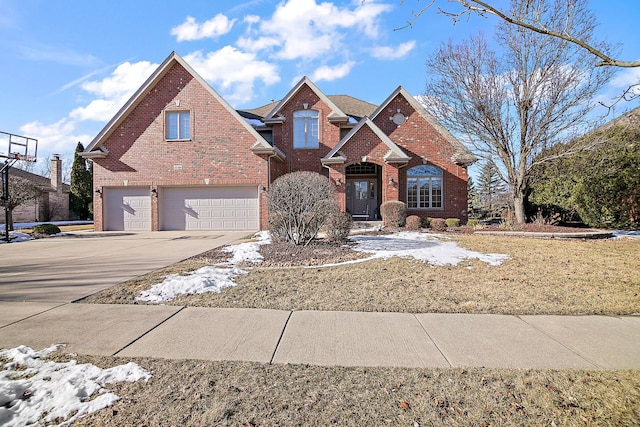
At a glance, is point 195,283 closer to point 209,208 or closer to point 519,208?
point 209,208

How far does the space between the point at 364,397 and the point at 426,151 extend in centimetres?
1760

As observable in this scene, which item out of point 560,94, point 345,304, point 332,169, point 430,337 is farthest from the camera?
point 332,169

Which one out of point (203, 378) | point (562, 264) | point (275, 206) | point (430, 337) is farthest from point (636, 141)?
point (203, 378)

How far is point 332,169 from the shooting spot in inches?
637

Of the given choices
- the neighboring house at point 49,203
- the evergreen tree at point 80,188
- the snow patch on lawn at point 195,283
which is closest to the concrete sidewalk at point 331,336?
the snow patch on lawn at point 195,283

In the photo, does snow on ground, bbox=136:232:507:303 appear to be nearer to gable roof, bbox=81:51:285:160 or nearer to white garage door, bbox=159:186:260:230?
white garage door, bbox=159:186:260:230

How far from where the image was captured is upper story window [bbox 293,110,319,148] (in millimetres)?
18781

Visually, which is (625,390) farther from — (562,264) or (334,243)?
(334,243)

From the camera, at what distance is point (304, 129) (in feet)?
61.8

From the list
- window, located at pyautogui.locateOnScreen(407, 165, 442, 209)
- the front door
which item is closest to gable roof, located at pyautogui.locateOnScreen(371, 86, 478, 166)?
window, located at pyautogui.locateOnScreen(407, 165, 442, 209)

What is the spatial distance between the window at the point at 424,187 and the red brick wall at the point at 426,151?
27 centimetres

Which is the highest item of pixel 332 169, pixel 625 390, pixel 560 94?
pixel 560 94

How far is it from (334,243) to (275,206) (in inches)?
82.2

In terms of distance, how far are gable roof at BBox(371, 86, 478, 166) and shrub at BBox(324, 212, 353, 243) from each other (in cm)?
935
